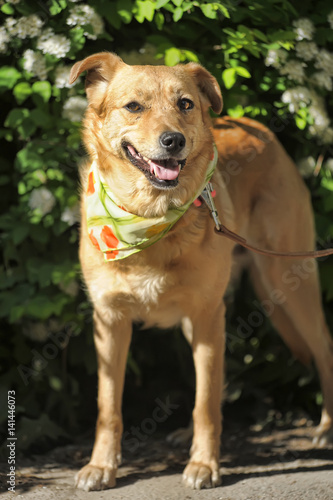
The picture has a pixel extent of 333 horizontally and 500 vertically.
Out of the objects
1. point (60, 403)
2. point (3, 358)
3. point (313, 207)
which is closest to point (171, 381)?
point (60, 403)

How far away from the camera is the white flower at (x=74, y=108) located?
4047 millimetres

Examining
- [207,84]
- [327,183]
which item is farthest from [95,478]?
[327,183]

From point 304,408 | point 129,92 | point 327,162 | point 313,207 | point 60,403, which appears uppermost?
point 129,92

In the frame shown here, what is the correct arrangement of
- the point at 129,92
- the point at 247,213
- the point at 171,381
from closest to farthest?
the point at 129,92 < the point at 247,213 < the point at 171,381

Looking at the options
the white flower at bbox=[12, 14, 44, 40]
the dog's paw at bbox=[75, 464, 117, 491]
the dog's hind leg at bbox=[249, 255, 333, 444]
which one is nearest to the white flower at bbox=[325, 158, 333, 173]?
the dog's hind leg at bbox=[249, 255, 333, 444]

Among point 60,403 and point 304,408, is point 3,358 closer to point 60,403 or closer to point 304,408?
point 60,403

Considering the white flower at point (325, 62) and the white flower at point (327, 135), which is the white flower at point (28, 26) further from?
the white flower at point (327, 135)

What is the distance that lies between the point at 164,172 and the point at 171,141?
0.17 m

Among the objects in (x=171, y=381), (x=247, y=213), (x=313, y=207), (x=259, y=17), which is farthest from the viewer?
(x=171, y=381)

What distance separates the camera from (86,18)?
3.92 meters

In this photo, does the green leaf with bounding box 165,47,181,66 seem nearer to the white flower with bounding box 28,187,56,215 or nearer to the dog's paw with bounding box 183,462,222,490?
the white flower with bounding box 28,187,56,215

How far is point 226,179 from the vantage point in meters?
4.21

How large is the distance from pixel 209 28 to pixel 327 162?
113 centimetres

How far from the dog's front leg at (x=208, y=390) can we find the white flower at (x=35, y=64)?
1.65m
